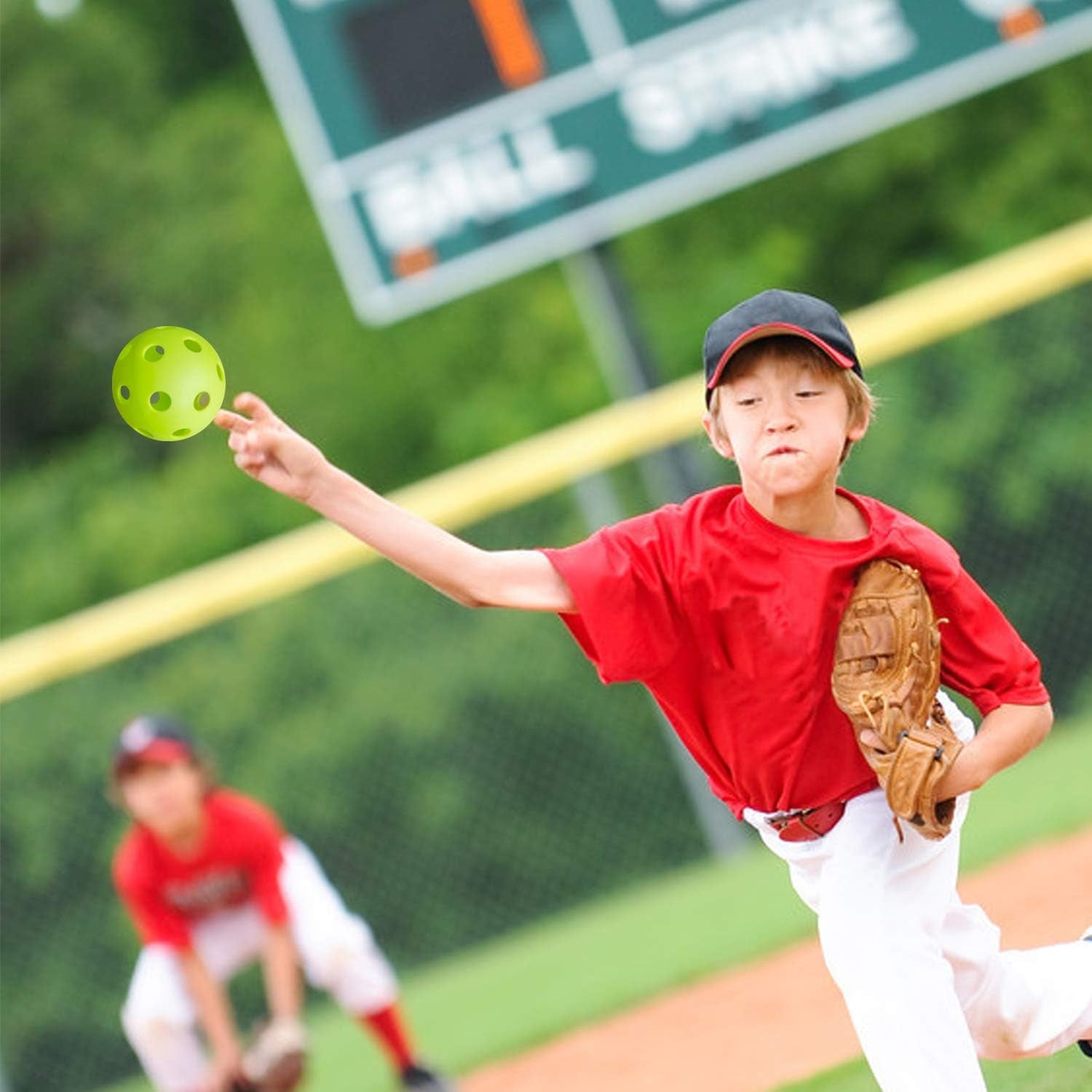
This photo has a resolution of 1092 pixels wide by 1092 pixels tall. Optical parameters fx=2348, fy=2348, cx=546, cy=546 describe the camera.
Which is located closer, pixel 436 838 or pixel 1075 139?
pixel 436 838

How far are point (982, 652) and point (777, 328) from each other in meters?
0.57

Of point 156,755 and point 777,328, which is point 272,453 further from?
point 156,755

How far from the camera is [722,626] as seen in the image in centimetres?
324

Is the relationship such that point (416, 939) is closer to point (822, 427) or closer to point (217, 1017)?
point (217, 1017)

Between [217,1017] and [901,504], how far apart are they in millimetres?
4785

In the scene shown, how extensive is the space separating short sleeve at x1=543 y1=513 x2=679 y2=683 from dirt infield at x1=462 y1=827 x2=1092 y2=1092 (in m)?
1.90

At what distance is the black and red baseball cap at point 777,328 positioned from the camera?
314 cm

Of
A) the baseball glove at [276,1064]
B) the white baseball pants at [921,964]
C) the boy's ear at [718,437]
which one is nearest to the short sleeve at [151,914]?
the baseball glove at [276,1064]

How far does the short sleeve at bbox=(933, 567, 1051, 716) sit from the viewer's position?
10.9 feet

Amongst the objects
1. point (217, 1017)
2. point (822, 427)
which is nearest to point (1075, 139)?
point (217, 1017)

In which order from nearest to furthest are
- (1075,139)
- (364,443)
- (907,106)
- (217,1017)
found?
(217,1017) → (907,106) → (1075,139) → (364,443)

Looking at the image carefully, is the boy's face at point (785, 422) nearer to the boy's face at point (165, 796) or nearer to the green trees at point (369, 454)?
the boy's face at point (165, 796)

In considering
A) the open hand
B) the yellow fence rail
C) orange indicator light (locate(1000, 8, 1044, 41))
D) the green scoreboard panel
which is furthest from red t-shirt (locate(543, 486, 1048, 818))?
orange indicator light (locate(1000, 8, 1044, 41))

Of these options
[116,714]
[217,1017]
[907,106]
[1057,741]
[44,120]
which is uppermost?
[44,120]
